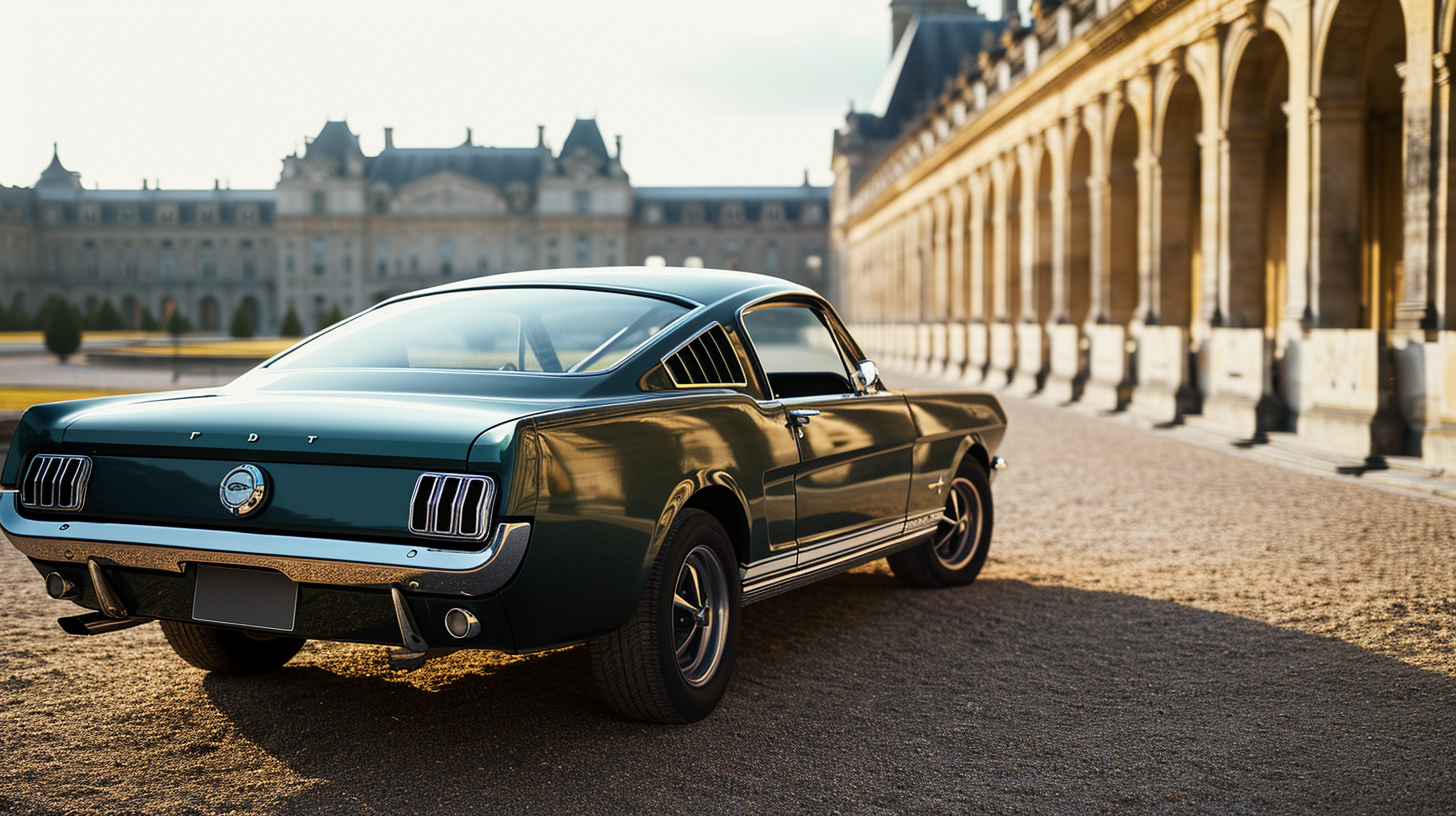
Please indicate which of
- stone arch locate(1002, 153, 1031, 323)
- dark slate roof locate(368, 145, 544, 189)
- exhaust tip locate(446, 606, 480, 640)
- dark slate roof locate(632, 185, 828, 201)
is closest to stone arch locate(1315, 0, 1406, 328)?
exhaust tip locate(446, 606, 480, 640)

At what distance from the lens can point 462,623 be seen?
3215mm

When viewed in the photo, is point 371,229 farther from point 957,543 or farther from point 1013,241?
point 957,543

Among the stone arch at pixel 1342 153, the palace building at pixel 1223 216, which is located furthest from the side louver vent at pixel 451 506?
the stone arch at pixel 1342 153

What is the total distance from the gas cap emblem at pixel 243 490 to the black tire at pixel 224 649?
117 cm

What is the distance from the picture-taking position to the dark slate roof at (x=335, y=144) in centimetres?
→ 11006

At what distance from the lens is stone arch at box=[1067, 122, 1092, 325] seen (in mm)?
25609

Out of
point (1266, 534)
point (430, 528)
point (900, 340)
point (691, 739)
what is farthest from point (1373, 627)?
point (900, 340)

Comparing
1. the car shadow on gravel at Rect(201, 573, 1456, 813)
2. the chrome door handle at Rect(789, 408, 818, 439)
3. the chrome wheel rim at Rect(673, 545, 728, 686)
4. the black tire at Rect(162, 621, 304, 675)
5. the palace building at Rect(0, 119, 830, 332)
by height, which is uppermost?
the palace building at Rect(0, 119, 830, 332)

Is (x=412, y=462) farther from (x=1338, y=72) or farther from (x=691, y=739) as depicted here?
(x=1338, y=72)

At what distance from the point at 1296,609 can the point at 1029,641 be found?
4.99 feet

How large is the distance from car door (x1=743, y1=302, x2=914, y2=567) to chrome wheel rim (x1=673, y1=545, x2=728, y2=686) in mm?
532

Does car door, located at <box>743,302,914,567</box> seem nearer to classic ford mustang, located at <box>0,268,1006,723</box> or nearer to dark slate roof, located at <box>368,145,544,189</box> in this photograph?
classic ford mustang, located at <box>0,268,1006,723</box>

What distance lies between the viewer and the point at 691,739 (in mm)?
3834

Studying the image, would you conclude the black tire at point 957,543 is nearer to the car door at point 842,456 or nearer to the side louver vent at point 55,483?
the car door at point 842,456
